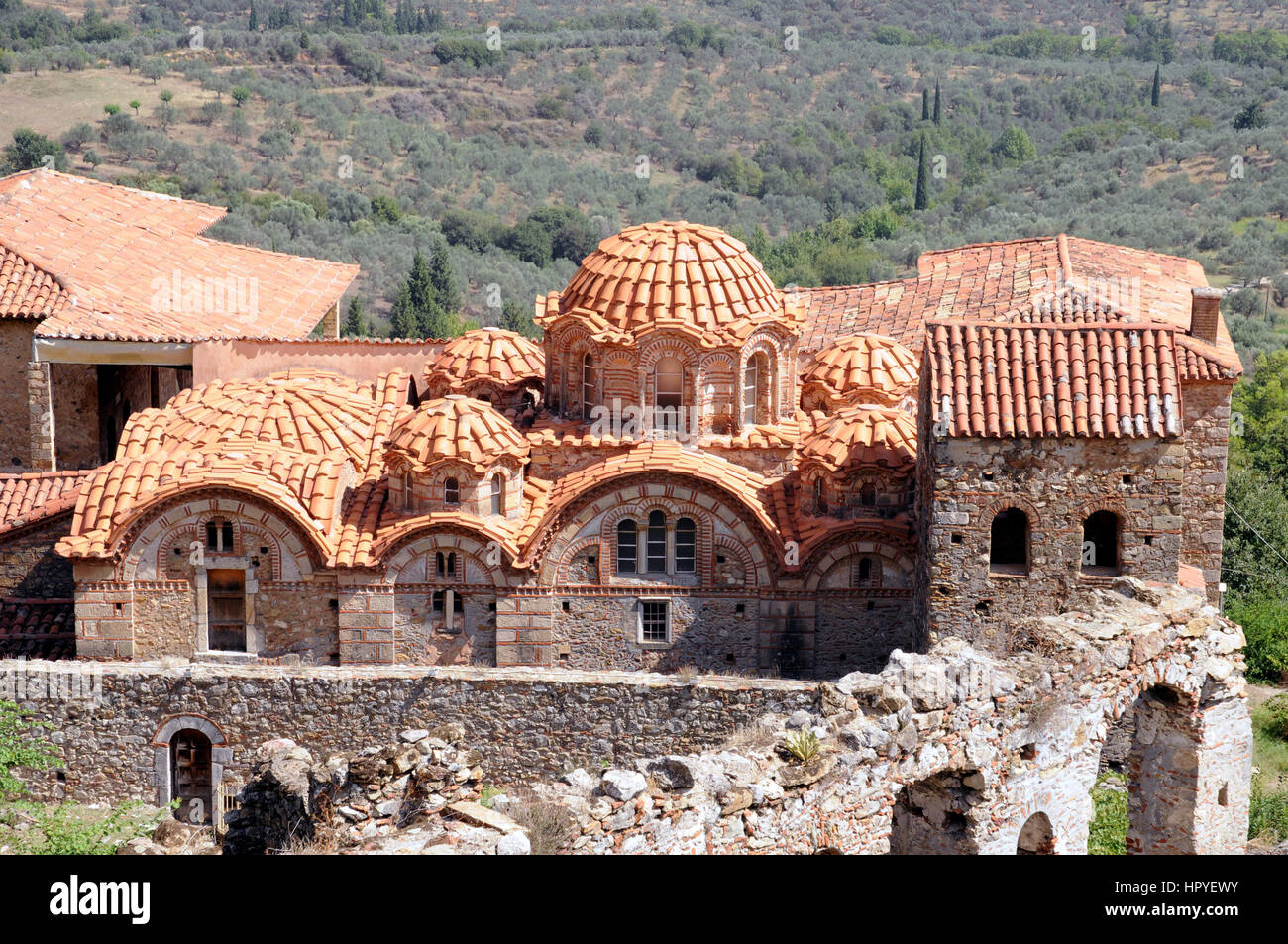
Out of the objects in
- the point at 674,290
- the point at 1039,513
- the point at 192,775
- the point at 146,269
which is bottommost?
the point at 192,775

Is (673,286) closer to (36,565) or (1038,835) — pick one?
(36,565)

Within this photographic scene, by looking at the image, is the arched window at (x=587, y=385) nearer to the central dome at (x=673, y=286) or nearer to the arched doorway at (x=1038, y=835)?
the central dome at (x=673, y=286)

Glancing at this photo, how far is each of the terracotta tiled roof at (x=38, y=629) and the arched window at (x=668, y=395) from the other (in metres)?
9.64

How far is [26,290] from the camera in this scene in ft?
120

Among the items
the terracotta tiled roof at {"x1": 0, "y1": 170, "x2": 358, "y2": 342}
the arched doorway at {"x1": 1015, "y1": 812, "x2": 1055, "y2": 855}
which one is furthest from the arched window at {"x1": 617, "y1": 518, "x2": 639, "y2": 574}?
the arched doorway at {"x1": 1015, "y1": 812, "x2": 1055, "y2": 855}

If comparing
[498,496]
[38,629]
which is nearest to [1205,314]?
[498,496]

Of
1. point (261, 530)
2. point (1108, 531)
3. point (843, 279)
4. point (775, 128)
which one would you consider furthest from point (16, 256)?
point (775, 128)

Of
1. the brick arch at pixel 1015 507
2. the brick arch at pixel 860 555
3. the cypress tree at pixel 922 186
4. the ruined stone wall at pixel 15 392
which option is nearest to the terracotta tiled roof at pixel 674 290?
the brick arch at pixel 860 555

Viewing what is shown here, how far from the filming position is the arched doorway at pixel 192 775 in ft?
97.5

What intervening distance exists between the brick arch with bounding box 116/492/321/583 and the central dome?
5.48 m

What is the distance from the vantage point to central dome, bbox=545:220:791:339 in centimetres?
3281

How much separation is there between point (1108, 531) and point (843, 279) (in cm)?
4870

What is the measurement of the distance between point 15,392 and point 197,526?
278 inches

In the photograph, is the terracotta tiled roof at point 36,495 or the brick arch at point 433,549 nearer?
the brick arch at point 433,549
